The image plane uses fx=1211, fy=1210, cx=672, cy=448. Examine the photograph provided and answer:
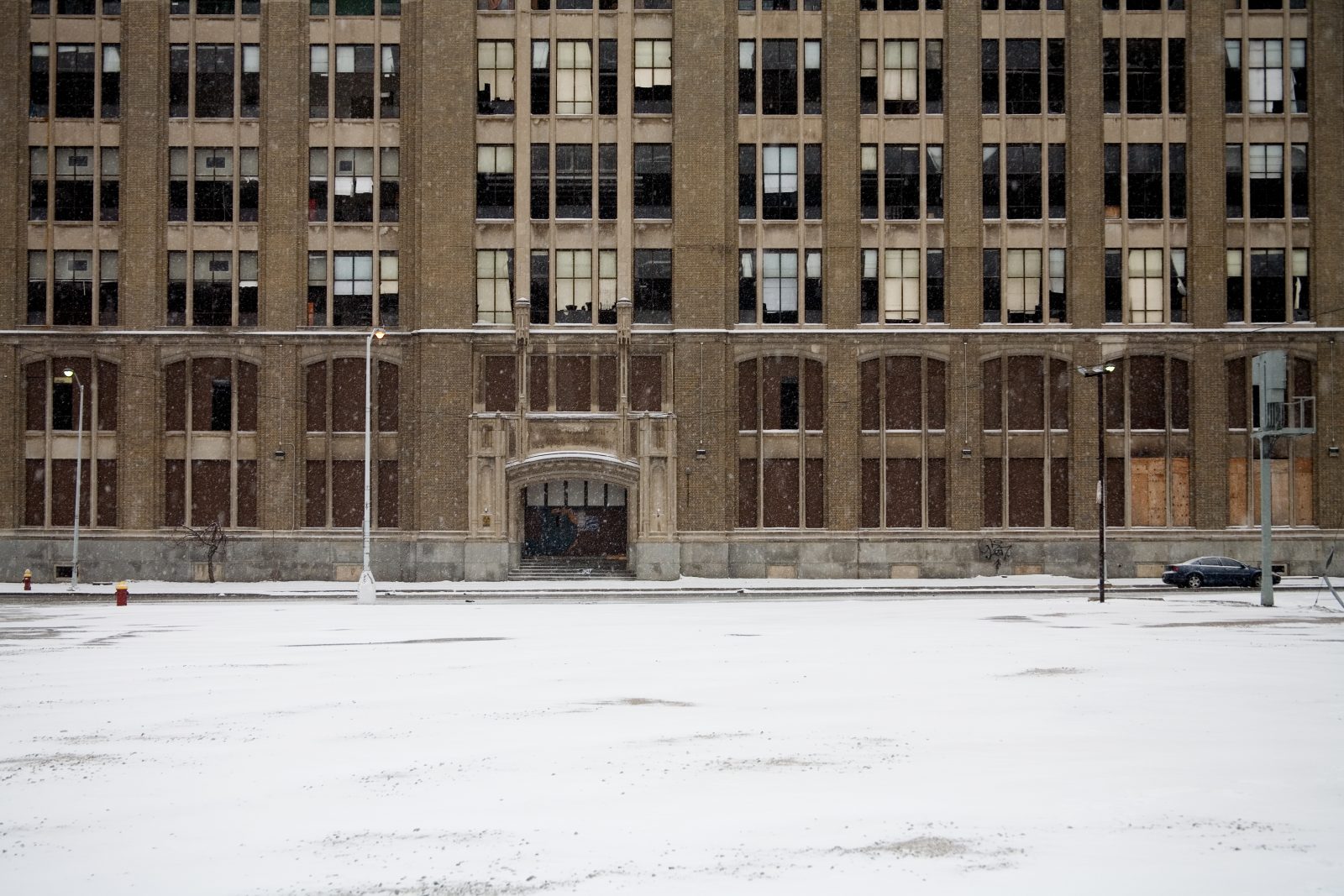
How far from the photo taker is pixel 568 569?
51.5 m

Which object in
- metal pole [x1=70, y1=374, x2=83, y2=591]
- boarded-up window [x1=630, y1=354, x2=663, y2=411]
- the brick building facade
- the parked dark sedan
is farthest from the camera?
the brick building facade

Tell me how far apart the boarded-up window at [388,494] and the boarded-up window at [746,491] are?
1448 centimetres

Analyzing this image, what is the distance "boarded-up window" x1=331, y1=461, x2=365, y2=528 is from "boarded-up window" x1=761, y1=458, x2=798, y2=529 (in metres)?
17.1

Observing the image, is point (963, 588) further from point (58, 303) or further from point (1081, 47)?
point (58, 303)

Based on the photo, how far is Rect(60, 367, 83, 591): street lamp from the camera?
4702cm

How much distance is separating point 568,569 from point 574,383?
7956mm

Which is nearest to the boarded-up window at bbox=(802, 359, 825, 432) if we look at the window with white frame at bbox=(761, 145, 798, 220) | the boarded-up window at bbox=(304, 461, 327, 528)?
the window with white frame at bbox=(761, 145, 798, 220)

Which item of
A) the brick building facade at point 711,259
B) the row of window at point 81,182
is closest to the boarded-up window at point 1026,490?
the brick building facade at point 711,259

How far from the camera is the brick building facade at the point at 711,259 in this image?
50.8 meters

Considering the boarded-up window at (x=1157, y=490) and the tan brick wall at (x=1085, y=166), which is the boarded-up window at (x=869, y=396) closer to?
the tan brick wall at (x=1085, y=166)

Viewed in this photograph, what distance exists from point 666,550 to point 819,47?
2245cm

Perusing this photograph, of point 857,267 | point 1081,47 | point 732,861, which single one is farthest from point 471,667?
point 1081,47

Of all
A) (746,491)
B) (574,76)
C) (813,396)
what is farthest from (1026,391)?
(574,76)

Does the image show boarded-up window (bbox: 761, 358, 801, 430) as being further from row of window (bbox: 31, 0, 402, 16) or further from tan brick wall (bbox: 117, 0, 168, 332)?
tan brick wall (bbox: 117, 0, 168, 332)
